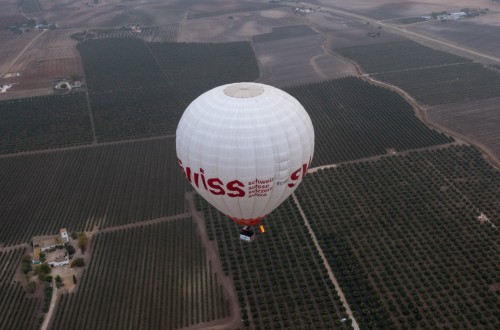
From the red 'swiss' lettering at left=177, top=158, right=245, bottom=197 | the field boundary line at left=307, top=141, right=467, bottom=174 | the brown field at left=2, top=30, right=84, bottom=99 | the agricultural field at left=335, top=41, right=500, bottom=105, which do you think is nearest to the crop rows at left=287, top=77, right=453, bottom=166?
the field boundary line at left=307, top=141, right=467, bottom=174

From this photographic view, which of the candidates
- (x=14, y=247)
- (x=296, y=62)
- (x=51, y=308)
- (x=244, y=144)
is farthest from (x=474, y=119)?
(x=14, y=247)

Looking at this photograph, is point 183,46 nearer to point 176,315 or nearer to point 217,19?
point 217,19

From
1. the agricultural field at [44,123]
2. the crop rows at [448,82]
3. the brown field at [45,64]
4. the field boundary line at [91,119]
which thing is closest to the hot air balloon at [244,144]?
the field boundary line at [91,119]

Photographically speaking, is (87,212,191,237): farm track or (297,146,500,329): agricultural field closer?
(297,146,500,329): agricultural field

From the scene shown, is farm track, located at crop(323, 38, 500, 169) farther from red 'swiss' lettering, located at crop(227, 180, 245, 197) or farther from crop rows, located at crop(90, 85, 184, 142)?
crop rows, located at crop(90, 85, 184, 142)

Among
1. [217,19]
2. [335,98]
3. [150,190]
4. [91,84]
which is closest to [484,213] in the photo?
[335,98]
